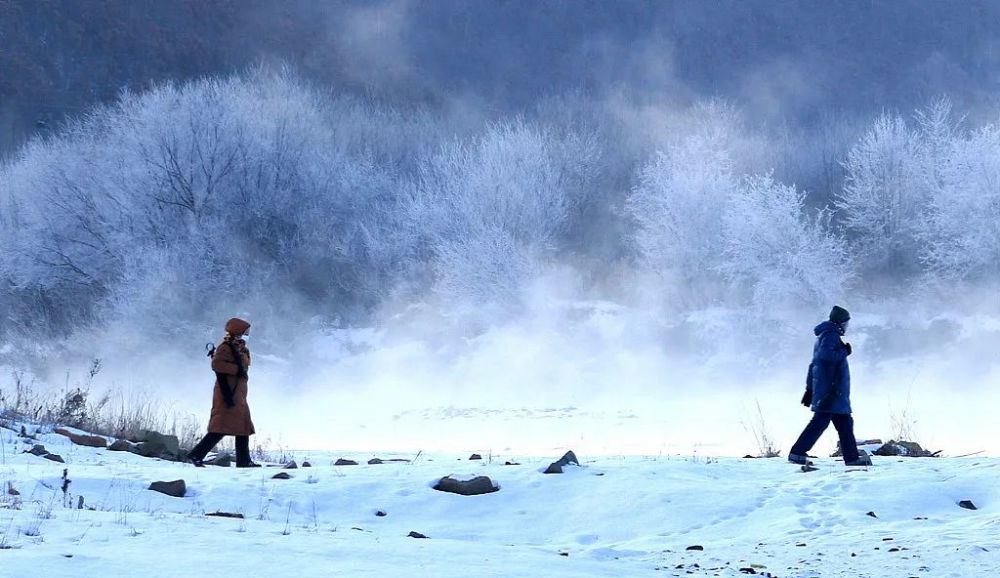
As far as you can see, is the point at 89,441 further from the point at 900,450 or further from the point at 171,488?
the point at 900,450

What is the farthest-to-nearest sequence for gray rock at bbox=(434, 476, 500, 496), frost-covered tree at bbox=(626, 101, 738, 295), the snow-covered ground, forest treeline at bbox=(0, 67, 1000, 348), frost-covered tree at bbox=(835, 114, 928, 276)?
frost-covered tree at bbox=(835, 114, 928, 276) < frost-covered tree at bbox=(626, 101, 738, 295) < forest treeline at bbox=(0, 67, 1000, 348) < gray rock at bbox=(434, 476, 500, 496) < the snow-covered ground

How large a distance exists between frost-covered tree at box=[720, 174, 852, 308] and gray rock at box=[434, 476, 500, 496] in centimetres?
3570

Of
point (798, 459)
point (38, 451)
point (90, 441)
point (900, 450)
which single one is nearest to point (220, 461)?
point (90, 441)

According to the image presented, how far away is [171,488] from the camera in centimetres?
813

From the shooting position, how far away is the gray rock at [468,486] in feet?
28.2

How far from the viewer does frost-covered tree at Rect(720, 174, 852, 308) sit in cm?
4288

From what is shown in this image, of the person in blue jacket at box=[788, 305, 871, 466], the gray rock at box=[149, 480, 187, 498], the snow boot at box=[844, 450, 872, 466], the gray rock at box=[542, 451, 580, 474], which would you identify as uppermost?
the person in blue jacket at box=[788, 305, 871, 466]

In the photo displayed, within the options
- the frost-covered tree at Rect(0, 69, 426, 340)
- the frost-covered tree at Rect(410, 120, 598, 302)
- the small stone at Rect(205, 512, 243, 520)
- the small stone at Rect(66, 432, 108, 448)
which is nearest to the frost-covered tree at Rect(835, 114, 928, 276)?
the frost-covered tree at Rect(410, 120, 598, 302)

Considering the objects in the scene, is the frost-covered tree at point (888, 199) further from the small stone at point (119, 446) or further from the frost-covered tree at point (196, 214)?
the small stone at point (119, 446)

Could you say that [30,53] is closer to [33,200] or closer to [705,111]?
[33,200]

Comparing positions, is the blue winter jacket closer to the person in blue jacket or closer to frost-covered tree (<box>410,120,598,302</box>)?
the person in blue jacket

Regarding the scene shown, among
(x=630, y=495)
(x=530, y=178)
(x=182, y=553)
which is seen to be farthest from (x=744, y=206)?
(x=182, y=553)

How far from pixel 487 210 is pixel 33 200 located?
61.7ft

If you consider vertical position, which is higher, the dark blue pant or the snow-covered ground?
the dark blue pant
